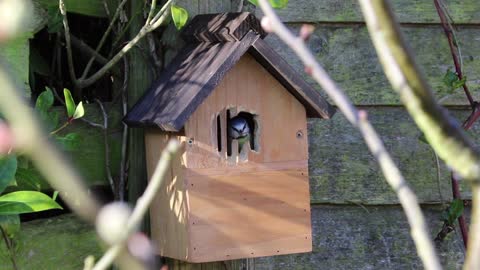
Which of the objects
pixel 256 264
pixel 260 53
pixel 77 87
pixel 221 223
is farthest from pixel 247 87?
pixel 256 264

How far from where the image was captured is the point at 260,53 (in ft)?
4.97

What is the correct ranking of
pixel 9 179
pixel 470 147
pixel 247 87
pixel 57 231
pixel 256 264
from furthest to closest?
pixel 256 264 < pixel 57 231 < pixel 247 87 < pixel 9 179 < pixel 470 147

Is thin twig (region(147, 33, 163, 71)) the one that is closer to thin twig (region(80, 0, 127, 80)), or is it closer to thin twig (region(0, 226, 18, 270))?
thin twig (region(80, 0, 127, 80))

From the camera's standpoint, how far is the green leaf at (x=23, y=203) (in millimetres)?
1425

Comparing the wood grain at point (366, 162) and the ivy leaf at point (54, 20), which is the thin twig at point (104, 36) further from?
the wood grain at point (366, 162)

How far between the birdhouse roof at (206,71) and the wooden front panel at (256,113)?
0.02 meters

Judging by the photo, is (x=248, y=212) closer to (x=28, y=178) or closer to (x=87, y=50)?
(x=28, y=178)

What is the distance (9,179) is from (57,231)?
25 cm

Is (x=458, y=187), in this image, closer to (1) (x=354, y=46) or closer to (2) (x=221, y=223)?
(1) (x=354, y=46)

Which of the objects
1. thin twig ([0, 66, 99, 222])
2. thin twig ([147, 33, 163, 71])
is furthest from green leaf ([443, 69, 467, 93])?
thin twig ([0, 66, 99, 222])

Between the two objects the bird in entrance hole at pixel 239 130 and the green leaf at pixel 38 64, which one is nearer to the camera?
the bird in entrance hole at pixel 239 130

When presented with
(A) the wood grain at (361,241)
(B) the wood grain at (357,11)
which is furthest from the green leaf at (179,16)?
(A) the wood grain at (361,241)

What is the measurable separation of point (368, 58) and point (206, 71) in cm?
59

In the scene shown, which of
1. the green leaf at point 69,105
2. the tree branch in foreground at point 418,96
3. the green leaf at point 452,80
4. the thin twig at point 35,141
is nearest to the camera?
the thin twig at point 35,141
